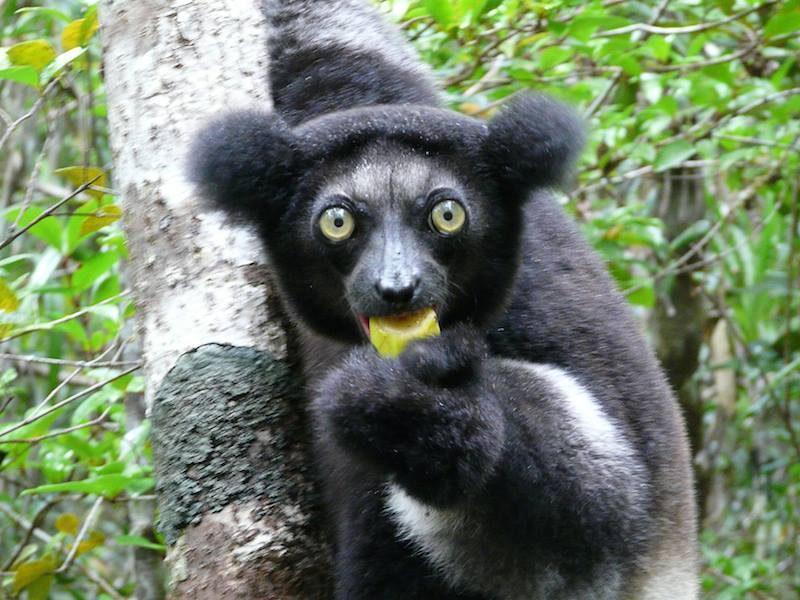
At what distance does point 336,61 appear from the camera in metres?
3.25

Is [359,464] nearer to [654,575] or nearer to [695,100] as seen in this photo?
[654,575]

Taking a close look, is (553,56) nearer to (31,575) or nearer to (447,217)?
(447,217)

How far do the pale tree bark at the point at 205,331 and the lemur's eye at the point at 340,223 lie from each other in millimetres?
216

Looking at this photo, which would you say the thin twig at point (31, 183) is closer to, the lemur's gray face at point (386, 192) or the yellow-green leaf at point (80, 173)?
the yellow-green leaf at point (80, 173)

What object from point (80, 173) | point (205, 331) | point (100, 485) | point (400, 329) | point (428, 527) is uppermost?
point (205, 331)

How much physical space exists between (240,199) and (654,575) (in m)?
1.51

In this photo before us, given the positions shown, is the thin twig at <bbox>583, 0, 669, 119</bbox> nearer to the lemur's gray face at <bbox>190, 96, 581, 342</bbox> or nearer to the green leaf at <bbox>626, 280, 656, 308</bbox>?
the green leaf at <bbox>626, 280, 656, 308</bbox>

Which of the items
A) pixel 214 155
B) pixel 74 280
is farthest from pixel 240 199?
pixel 74 280

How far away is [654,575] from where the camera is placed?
2.76m

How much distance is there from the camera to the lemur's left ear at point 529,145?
8.17 feet

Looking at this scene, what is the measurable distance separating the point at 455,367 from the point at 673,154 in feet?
8.08

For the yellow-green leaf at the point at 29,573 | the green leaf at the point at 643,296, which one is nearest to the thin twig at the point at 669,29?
the green leaf at the point at 643,296

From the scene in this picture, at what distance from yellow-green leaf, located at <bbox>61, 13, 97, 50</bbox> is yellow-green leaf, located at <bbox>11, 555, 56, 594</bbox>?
1783mm

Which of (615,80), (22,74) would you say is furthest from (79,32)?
(615,80)
